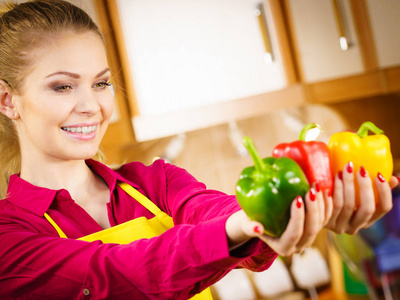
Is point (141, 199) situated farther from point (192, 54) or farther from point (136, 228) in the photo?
point (192, 54)

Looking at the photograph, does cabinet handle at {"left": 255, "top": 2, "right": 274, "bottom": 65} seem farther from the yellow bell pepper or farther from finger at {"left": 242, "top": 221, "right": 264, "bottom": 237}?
finger at {"left": 242, "top": 221, "right": 264, "bottom": 237}

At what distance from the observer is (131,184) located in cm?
107

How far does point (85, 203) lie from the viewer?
104 cm

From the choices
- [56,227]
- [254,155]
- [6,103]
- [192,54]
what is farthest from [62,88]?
[192,54]

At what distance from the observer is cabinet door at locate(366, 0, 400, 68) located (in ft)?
7.88

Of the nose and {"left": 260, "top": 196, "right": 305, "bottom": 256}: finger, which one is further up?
the nose

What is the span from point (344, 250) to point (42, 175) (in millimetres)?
1416

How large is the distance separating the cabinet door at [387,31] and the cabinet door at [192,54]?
49 centimetres

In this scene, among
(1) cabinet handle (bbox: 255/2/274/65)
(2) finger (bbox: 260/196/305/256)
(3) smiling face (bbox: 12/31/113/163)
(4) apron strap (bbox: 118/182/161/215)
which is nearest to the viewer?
(2) finger (bbox: 260/196/305/256)

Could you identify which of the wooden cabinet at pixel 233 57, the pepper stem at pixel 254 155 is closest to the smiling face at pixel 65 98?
the pepper stem at pixel 254 155

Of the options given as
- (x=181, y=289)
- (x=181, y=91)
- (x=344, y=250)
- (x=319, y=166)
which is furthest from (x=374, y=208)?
(x=181, y=91)

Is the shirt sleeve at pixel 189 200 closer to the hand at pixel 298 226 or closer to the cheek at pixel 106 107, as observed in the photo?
the hand at pixel 298 226

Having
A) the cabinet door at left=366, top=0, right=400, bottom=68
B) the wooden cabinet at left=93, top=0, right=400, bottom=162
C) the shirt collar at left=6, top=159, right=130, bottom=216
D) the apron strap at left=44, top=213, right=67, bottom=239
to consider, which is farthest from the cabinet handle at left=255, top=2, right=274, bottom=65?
the apron strap at left=44, top=213, right=67, bottom=239

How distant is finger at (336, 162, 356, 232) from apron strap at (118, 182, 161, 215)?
0.43m
